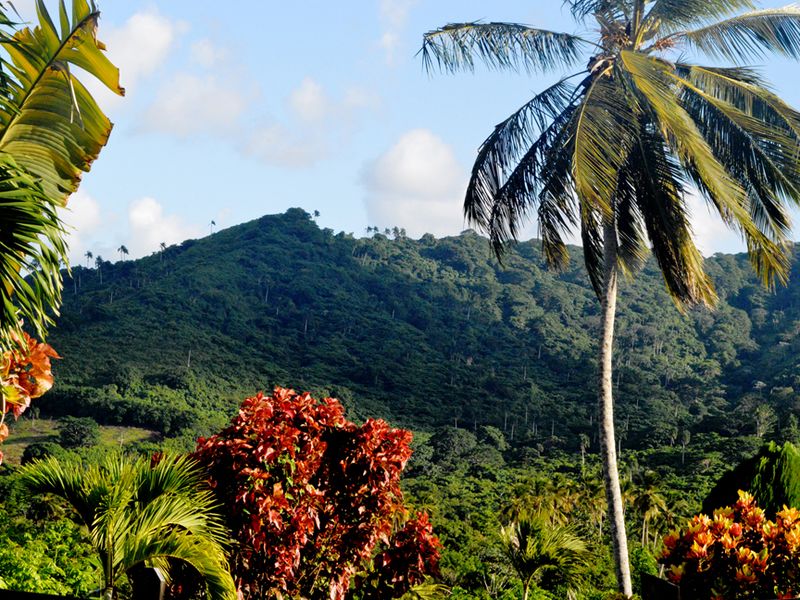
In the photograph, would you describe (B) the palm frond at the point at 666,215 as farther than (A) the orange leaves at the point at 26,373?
Yes

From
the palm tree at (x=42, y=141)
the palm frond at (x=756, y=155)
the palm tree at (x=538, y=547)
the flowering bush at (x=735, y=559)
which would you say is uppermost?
the palm frond at (x=756, y=155)

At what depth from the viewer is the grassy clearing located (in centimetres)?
6111

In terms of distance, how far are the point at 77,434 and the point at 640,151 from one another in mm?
61544

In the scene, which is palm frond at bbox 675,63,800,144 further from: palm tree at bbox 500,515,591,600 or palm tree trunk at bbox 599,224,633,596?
palm tree at bbox 500,515,591,600

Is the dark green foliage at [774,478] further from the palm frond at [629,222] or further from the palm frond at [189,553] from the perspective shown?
the palm frond at [189,553]

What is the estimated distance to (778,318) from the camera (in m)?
97.6

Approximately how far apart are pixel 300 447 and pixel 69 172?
267 cm

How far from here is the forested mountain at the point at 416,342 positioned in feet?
256

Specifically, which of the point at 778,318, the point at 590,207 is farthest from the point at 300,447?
the point at 778,318

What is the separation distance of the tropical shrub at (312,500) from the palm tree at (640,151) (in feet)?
9.84

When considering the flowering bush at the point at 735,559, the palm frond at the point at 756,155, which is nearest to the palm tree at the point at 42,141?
the flowering bush at the point at 735,559

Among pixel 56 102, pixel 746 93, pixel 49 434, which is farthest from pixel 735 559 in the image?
pixel 49 434

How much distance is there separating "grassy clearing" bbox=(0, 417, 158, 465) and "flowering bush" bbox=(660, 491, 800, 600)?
5977 cm

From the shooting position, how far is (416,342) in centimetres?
10300
